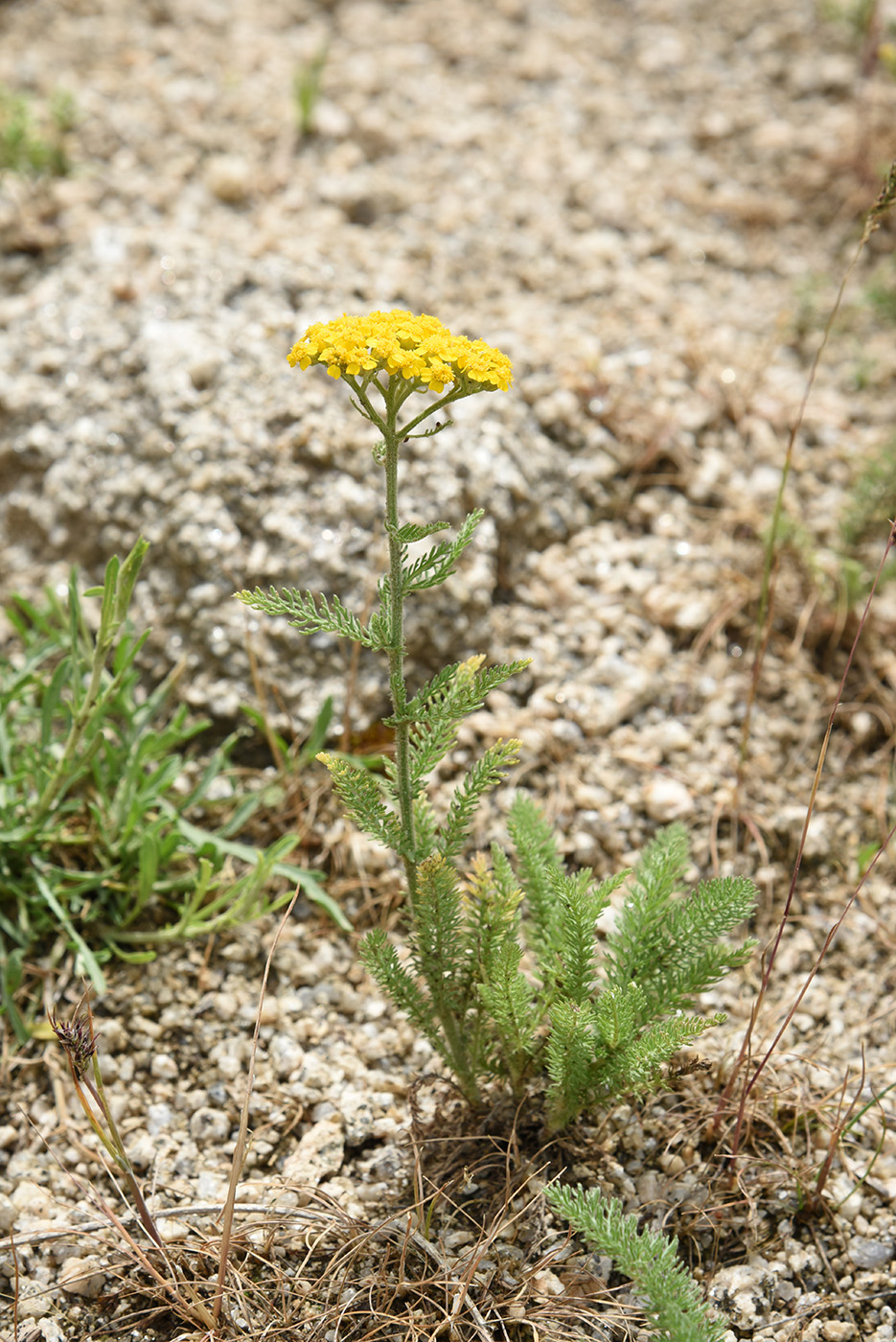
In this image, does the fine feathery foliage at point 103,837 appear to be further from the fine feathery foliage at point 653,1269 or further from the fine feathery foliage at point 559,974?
the fine feathery foliage at point 653,1269

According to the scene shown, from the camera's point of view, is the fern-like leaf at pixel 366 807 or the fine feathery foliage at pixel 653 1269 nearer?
the fine feathery foliage at pixel 653 1269

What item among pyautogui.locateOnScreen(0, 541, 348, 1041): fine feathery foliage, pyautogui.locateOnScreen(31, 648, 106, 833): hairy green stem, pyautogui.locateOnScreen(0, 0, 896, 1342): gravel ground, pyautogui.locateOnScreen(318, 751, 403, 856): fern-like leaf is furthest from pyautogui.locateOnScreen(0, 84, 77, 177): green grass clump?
pyautogui.locateOnScreen(318, 751, 403, 856): fern-like leaf

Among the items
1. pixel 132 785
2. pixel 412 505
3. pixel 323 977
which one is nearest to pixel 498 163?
pixel 412 505

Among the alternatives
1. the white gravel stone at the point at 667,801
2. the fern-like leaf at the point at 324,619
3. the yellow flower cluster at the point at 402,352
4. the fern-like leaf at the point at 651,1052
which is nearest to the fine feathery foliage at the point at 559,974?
the fern-like leaf at the point at 651,1052

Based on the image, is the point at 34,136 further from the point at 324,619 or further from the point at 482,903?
the point at 482,903

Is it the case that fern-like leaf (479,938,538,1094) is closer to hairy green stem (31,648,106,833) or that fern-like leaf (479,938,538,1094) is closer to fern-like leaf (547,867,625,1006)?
fern-like leaf (547,867,625,1006)

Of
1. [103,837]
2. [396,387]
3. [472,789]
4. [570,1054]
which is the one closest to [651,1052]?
[570,1054]
